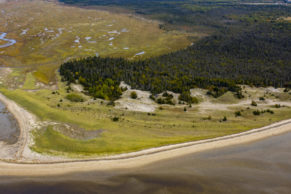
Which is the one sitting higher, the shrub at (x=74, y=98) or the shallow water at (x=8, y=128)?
the shrub at (x=74, y=98)

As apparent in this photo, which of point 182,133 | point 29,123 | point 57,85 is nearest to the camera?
point 182,133

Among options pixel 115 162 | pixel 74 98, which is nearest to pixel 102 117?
pixel 74 98

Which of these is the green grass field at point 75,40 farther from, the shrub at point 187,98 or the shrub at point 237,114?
the shrub at point 237,114

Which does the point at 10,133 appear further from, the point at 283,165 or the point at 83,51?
the point at 83,51

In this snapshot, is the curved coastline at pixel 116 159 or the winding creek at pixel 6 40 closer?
the curved coastline at pixel 116 159

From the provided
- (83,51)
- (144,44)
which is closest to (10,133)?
(83,51)

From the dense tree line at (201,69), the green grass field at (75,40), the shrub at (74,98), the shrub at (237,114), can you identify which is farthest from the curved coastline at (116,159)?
the green grass field at (75,40)
